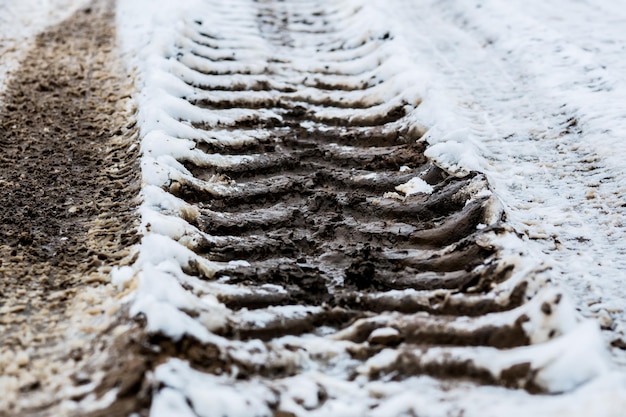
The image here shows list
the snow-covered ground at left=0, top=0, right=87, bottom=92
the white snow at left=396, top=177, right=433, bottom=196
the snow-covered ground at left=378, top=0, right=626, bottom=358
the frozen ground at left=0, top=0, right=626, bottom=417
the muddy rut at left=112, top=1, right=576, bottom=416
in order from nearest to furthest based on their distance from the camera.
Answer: the frozen ground at left=0, top=0, right=626, bottom=417, the muddy rut at left=112, top=1, right=576, bottom=416, the snow-covered ground at left=378, top=0, right=626, bottom=358, the white snow at left=396, top=177, right=433, bottom=196, the snow-covered ground at left=0, top=0, right=87, bottom=92

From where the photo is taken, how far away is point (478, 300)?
259 centimetres

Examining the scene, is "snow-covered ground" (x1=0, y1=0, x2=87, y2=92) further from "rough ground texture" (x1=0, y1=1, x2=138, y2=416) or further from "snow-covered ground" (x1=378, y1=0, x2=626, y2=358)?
"snow-covered ground" (x1=378, y1=0, x2=626, y2=358)

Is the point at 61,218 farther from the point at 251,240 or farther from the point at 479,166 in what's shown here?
the point at 479,166

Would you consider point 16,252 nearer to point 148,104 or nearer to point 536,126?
point 148,104

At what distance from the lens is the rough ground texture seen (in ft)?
7.68

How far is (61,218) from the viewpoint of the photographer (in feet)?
10.9

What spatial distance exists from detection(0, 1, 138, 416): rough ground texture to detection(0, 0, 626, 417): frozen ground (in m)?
0.19

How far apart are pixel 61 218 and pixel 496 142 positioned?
8.64ft

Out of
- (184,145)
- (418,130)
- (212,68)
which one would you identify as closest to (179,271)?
(184,145)

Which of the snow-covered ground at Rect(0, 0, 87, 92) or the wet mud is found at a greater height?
the snow-covered ground at Rect(0, 0, 87, 92)

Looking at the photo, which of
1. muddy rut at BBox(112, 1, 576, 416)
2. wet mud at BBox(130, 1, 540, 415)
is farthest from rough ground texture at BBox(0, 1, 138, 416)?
wet mud at BBox(130, 1, 540, 415)

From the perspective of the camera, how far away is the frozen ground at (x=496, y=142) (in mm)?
2146

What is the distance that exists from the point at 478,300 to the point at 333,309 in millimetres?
605

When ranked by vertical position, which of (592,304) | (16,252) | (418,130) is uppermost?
(418,130)
